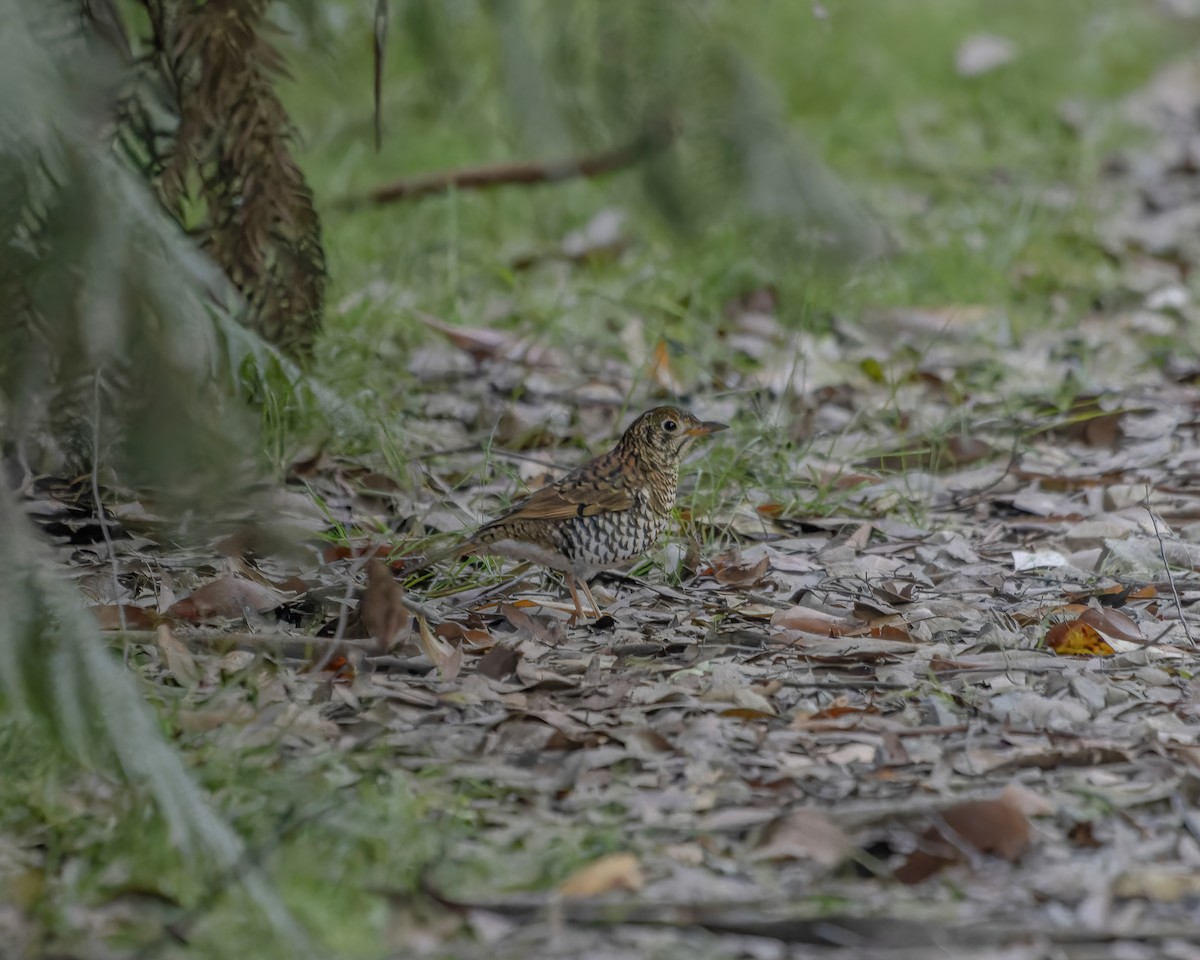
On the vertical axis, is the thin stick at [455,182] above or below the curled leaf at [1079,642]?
above

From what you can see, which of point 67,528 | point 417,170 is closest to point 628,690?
point 67,528

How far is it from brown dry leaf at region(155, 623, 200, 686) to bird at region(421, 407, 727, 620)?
783 mm

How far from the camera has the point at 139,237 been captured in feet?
6.21

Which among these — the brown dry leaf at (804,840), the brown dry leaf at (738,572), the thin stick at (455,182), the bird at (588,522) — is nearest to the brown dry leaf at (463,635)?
the bird at (588,522)

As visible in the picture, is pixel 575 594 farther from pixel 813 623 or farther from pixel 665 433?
pixel 665 433

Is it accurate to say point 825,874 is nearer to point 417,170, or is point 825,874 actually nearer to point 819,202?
point 819,202

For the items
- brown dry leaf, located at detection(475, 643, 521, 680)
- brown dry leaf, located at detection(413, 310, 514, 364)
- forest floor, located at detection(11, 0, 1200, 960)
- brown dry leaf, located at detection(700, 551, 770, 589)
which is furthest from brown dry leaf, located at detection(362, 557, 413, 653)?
brown dry leaf, located at detection(413, 310, 514, 364)

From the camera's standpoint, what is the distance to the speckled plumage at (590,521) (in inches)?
153

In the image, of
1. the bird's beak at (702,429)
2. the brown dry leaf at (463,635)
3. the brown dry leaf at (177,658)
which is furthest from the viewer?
the bird's beak at (702,429)

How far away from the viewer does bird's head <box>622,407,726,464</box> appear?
4.25 metres

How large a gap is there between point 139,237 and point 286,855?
98cm

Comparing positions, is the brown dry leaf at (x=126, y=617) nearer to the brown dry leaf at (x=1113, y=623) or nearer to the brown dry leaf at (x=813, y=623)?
the brown dry leaf at (x=813, y=623)

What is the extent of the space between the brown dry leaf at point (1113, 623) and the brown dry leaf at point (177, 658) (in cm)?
183

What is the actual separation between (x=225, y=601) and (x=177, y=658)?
1.38 ft
